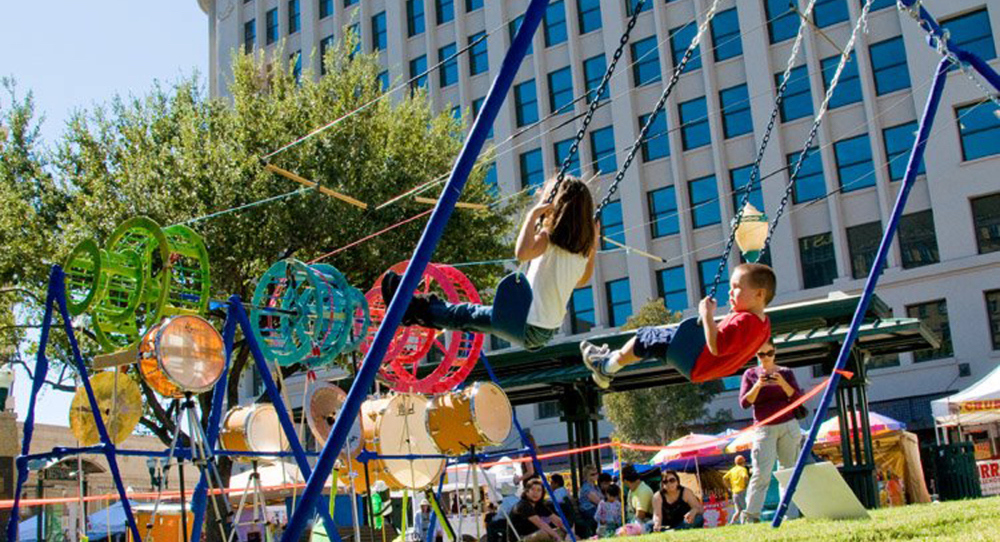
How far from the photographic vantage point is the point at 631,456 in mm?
31578

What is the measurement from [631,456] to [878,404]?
30.2 feet

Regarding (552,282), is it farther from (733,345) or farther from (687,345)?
(733,345)

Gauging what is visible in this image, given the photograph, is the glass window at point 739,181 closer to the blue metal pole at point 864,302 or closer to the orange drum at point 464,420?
the orange drum at point 464,420

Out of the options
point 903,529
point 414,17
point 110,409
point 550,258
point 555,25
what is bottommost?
point 903,529

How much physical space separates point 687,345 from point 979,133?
103 ft

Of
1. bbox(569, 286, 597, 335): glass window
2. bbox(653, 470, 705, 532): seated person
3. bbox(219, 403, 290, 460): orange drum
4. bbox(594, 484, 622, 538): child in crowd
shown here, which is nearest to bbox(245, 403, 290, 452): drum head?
bbox(219, 403, 290, 460): orange drum

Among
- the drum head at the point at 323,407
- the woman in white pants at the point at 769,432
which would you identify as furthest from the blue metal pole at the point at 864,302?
the drum head at the point at 323,407

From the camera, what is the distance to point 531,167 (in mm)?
43062

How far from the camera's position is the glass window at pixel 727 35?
38.9m

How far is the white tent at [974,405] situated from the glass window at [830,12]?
20.1 metres

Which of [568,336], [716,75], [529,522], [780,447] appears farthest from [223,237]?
[716,75]

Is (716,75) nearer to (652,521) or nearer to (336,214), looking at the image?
(336,214)

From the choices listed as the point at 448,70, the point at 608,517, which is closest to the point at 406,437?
the point at 608,517

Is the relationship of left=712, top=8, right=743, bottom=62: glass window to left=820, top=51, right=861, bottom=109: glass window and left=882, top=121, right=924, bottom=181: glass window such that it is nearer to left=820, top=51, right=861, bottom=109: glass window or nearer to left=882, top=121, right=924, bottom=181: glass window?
left=820, top=51, right=861, bottom=109: glass window
